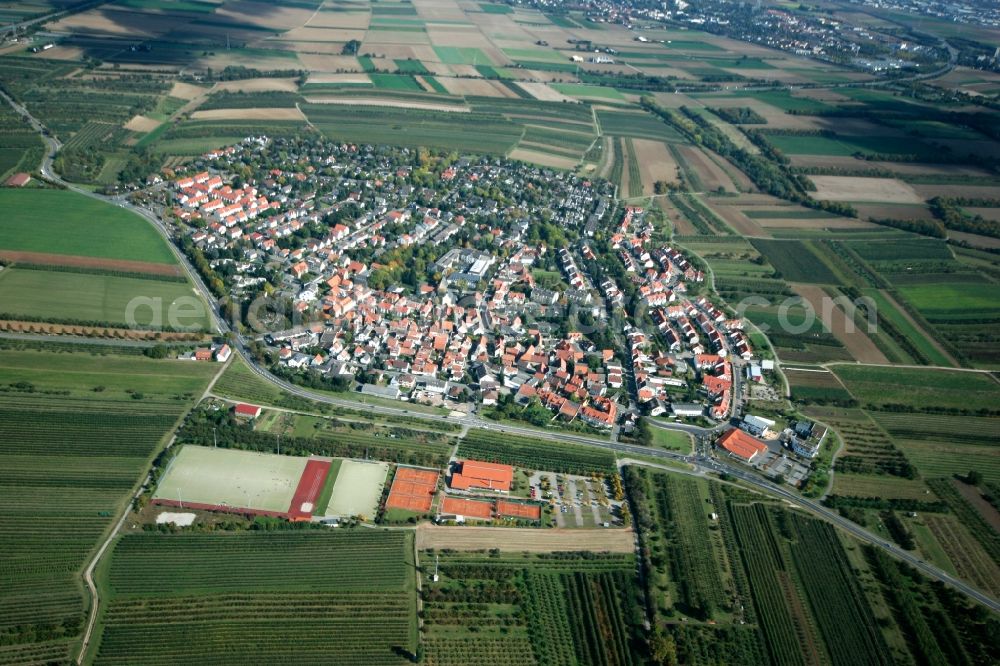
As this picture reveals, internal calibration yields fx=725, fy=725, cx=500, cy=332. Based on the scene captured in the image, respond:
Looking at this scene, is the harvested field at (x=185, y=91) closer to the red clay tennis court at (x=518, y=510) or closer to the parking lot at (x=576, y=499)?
the parking lot at (x=576, y=499)

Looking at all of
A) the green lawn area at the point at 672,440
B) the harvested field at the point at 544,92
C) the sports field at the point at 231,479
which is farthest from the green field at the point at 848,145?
the sports field at the point at 231,479

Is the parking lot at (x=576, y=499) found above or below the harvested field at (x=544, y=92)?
below

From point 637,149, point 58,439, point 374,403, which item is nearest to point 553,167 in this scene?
point 637,149

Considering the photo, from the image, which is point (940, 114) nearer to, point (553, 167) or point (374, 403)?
point (553, 167)

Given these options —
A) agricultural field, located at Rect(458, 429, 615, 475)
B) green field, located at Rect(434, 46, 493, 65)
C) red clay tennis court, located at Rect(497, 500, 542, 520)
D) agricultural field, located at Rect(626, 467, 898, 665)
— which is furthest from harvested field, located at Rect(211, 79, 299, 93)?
agricultural field, located at Rect(626, 467, 898, 665)

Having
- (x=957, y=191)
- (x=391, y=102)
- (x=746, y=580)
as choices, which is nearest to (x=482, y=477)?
(x=746, y=580)

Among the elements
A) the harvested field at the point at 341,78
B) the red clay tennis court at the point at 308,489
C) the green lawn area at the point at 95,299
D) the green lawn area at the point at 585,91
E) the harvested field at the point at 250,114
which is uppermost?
the green lawn area at the point at 585,91
